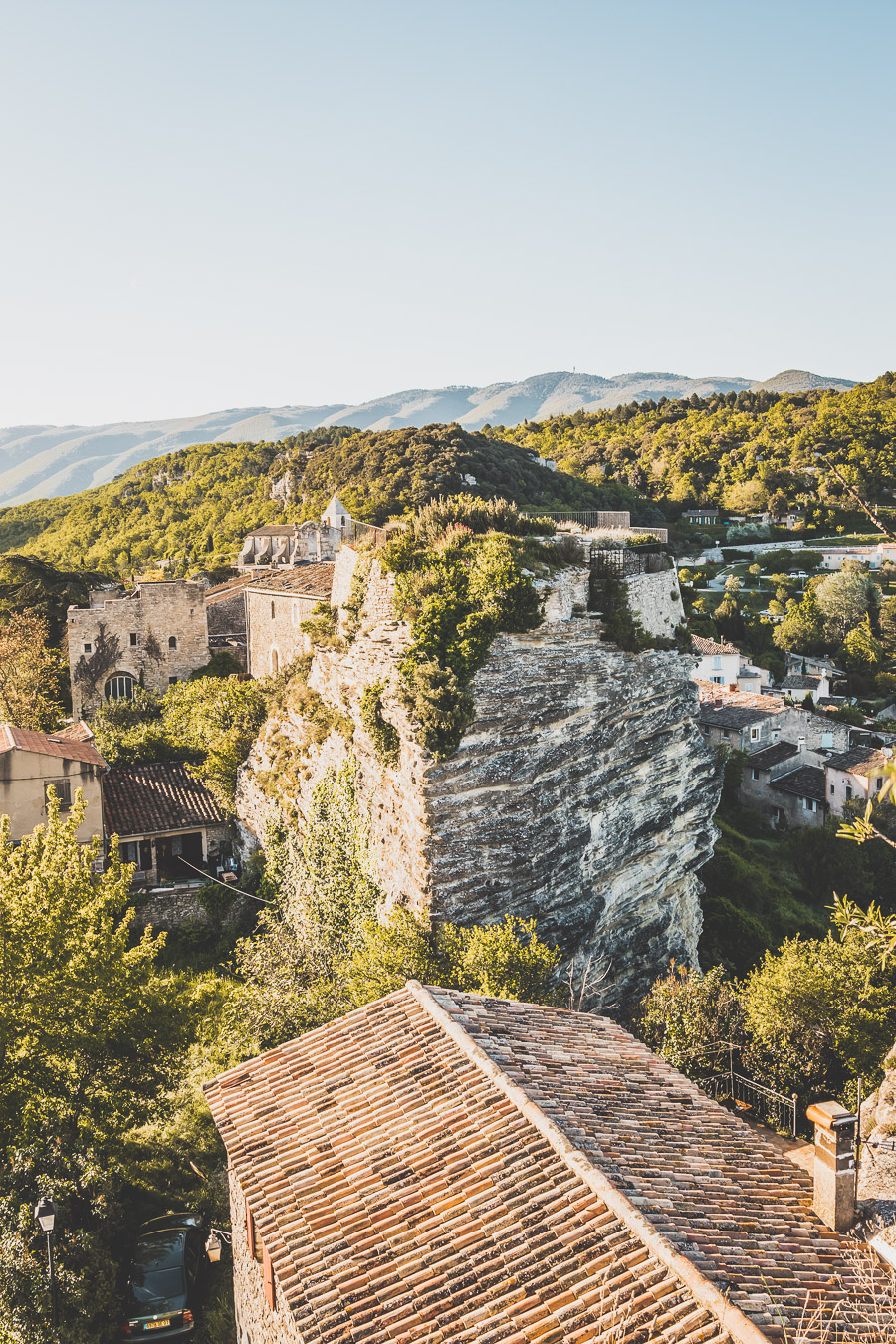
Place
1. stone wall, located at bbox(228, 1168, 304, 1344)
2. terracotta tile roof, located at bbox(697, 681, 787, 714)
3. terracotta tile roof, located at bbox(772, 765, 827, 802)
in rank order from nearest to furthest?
stone wall, located at bbox(228, 1168, 304, 1344)
terracotta tile roof, located at bbox(772, 765, 827, 802)
terracotta tile roof, located at bbox(697, 681, 787, 714)

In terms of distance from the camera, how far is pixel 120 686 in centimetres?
3584

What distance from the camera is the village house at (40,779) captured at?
21.7 metres

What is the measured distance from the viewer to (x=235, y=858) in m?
25.5

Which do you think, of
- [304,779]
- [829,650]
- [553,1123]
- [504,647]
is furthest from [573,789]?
[829,650]

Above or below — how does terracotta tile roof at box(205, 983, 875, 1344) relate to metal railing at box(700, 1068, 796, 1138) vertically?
above

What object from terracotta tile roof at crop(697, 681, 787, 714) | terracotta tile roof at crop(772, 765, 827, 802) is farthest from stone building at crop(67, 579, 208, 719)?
terracotta tile roof at crop(772, 765, 827, 802)

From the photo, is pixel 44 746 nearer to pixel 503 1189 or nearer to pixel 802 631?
pixel 503 1189

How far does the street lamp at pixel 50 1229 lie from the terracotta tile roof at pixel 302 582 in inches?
701

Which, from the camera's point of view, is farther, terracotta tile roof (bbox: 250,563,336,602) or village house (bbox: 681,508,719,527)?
village house (bbox: 681,508,719,527)

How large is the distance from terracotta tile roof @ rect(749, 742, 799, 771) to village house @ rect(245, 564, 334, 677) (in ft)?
97.1

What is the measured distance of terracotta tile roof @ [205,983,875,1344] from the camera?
649cm

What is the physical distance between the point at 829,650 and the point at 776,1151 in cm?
7076

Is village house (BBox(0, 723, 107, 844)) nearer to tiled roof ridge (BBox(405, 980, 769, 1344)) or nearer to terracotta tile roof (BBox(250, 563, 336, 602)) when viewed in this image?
terracotta tile roof (BBox(250, 563, 336, 602))

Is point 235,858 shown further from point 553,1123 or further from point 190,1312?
point 553,1123
